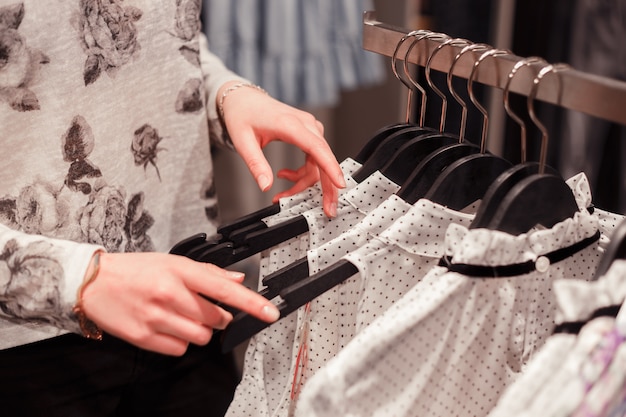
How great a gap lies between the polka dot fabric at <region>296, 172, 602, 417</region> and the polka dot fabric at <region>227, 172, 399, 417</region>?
0.50 ft

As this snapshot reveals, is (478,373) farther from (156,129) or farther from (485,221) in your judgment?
(156,129)

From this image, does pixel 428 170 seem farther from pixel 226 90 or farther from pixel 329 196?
pixel 226 90

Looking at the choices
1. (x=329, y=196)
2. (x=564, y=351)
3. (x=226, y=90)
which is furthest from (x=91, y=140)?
(x=564, y=351)

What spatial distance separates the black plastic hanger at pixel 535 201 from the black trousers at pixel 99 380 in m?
0.47

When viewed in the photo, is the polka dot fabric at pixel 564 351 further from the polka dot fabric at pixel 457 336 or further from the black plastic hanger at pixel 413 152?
the black plastic hanger at pixel 413 152

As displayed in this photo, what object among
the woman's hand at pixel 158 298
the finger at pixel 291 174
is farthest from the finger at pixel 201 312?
the finger at pixel 291 174

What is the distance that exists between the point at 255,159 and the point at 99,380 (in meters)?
0.32

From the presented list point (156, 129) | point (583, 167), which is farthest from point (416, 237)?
point (583, 167)

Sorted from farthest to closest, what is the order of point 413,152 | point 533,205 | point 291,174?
point 291,174
point 413,152
point 533,205

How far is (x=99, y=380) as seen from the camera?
2.60ft

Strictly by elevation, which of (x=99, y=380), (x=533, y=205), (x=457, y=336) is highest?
(x=533, y=205)

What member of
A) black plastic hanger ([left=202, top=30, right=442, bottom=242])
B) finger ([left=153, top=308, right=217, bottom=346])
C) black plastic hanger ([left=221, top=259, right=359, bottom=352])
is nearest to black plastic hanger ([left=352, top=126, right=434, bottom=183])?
black plastic hanger ([left=202, top=30, right=442, bottom=242])

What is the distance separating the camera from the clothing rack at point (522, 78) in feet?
1.60

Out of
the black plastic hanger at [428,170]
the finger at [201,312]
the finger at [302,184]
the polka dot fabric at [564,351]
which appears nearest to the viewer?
the polka dot fabric at [564,351]
